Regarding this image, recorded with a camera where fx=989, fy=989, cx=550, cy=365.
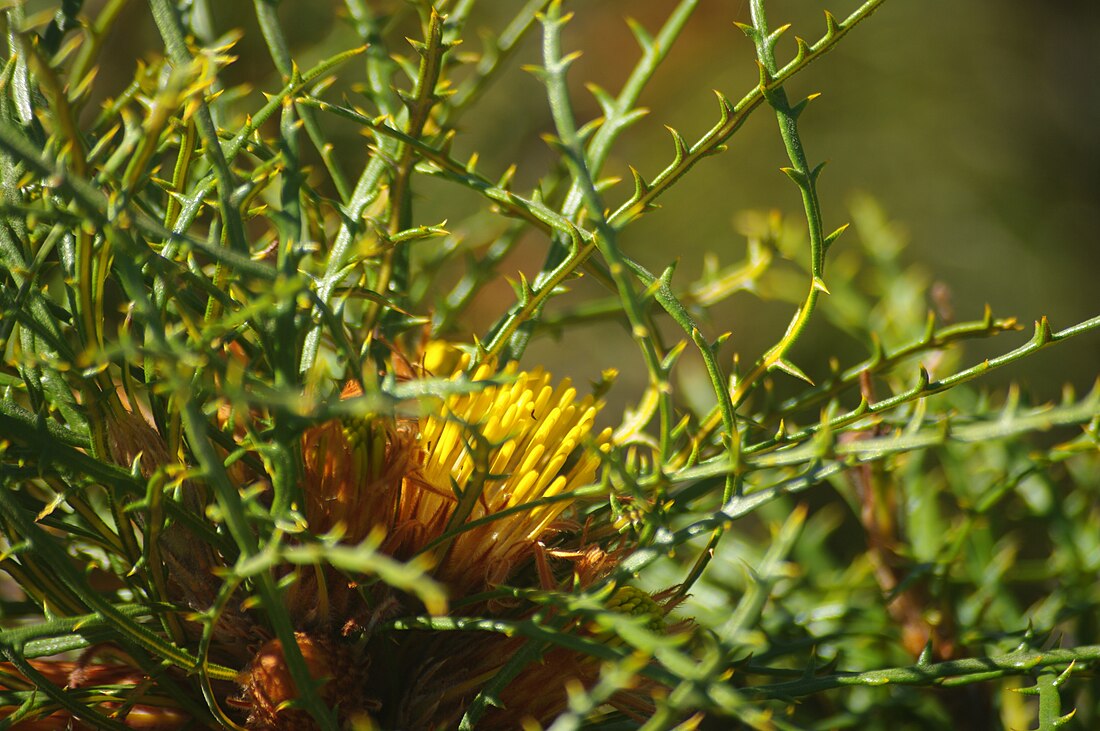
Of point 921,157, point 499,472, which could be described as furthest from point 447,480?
point 921,157

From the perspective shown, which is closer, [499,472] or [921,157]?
[499,472]

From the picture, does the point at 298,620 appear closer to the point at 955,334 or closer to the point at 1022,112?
the point at 955,334

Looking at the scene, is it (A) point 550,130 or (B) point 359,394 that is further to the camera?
(A) point 550,130

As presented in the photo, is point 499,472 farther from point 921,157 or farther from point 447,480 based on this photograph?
point 921,157

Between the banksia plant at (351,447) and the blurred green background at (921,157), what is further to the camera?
the blurred green background at (921,157)

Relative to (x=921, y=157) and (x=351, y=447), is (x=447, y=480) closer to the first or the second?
(x=351, y=447)

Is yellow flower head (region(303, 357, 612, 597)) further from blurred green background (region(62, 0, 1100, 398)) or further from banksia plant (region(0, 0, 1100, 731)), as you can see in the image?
blurred green background (region(62, 0, 1100, 398))

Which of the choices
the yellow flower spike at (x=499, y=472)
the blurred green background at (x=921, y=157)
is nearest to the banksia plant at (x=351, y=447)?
the yellow flower spike at (x=499, y=472)

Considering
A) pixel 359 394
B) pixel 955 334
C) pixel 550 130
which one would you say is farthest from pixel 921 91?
pixel 359 394

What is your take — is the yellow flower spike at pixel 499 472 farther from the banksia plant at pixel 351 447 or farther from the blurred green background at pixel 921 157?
the blurred green background at pixel 921 157
